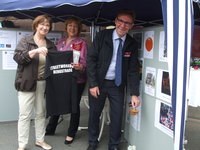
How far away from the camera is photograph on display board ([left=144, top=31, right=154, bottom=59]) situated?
297 cm

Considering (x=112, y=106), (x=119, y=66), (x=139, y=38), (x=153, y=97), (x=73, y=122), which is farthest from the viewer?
(x=73, y=122)

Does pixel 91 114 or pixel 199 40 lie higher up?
pixel 199 40

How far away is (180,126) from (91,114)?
4.72 ft

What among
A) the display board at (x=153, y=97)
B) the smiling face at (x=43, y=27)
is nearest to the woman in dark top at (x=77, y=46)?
the smiling face at (x=43, y=27)

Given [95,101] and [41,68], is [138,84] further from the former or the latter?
[41,68]

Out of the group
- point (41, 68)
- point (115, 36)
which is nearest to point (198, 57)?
point (115, 36)

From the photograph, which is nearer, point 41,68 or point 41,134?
point 41,68

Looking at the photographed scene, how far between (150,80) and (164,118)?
0.48 meters

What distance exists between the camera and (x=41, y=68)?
3.17 metres

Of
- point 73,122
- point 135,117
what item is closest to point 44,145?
point 73,122

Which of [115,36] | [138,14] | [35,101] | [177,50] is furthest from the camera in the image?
[138,14]

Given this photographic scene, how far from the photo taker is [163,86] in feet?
8.98

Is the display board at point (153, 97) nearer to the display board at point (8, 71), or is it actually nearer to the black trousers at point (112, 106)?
the black trousers at point (112, 106)

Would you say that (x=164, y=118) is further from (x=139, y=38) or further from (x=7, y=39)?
(x=7, y=39)
